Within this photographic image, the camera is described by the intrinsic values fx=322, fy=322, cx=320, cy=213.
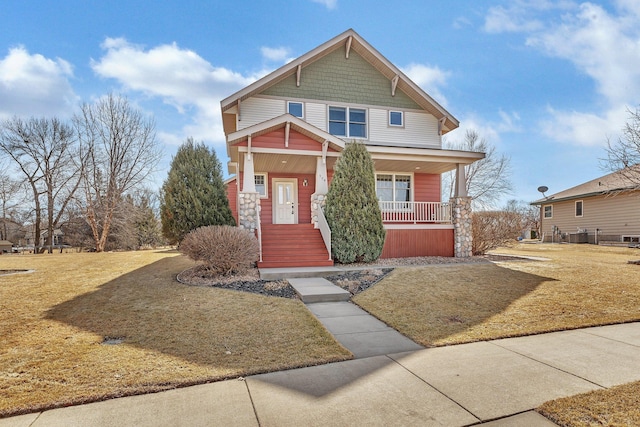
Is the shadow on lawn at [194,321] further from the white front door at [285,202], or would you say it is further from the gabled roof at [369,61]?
the gabled roof at [369,61]

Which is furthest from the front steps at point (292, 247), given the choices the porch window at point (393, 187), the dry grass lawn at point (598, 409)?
the dry grass lawn at point (598, 409)

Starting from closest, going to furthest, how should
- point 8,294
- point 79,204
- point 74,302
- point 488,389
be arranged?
point 488,389
point 74,302
point 8,294
point 79,204

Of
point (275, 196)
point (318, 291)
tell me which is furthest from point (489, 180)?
point (318, 291)

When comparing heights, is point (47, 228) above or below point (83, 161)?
below

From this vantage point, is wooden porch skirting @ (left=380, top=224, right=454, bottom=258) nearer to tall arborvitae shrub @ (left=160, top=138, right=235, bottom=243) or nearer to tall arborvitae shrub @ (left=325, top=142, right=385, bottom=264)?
tall arborvitae shrub @ (left=325, top=142, right=385, bottom=264)

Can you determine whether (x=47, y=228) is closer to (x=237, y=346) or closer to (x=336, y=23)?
(x=336, y=23)

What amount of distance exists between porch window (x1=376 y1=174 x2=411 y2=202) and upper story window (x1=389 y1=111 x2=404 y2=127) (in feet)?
7.83

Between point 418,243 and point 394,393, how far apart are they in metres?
9.65

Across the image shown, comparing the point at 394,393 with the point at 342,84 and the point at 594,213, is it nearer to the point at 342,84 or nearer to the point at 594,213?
the point at 342,84

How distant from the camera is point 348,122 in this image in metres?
14.3

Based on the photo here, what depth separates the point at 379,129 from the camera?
1462cm

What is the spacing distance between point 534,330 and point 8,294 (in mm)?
9475

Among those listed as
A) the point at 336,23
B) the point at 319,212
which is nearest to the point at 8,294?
the point at 319,212

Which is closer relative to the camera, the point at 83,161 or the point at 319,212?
the point at 319,212
